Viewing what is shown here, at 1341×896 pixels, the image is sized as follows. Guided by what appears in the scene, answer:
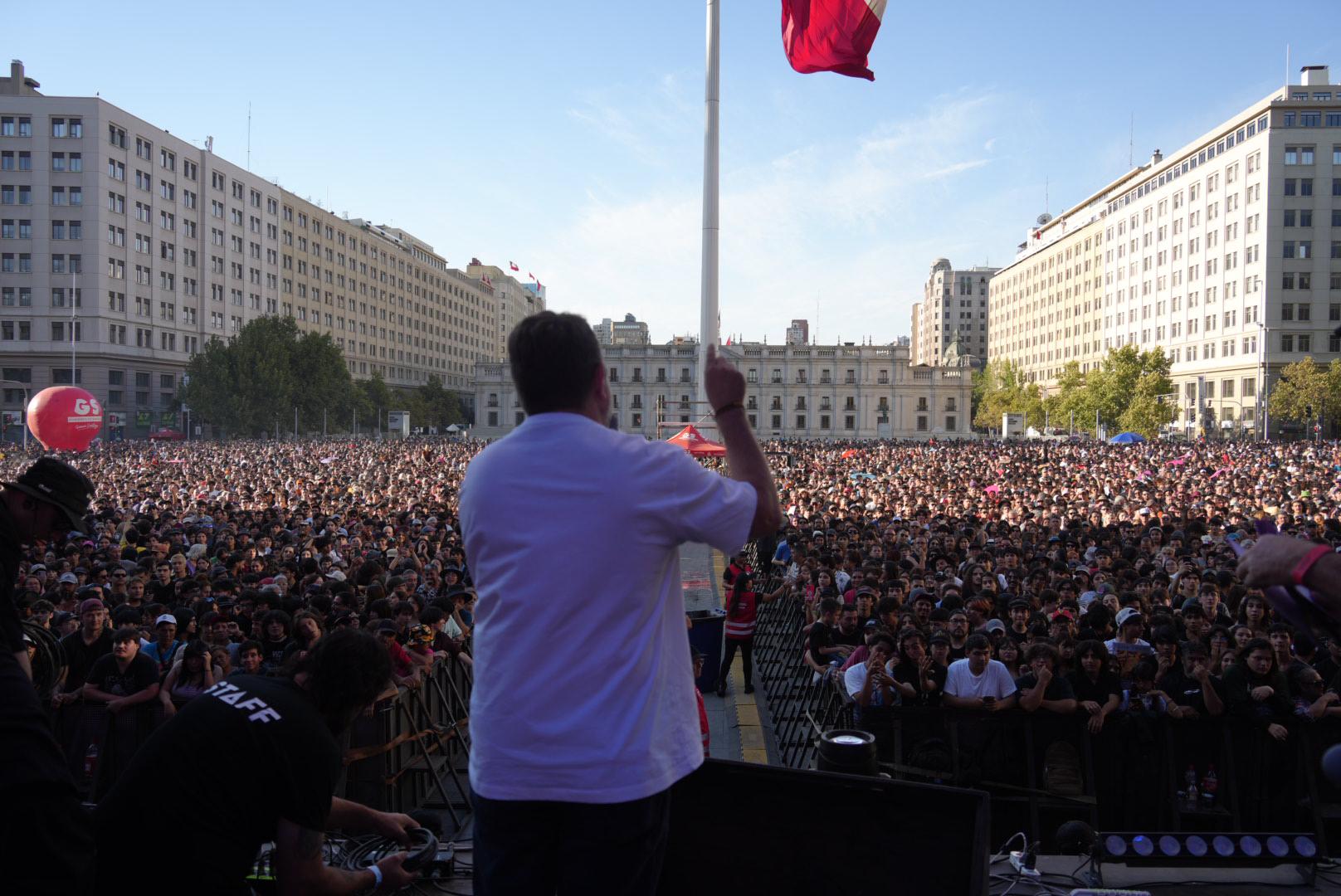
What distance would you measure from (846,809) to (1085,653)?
4521 millimetres

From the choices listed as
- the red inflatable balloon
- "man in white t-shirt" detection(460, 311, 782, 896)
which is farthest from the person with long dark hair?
the red inflatable balloon

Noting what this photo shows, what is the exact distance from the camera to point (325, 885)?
2639 mm

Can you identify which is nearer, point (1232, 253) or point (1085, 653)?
point (1085, 653)

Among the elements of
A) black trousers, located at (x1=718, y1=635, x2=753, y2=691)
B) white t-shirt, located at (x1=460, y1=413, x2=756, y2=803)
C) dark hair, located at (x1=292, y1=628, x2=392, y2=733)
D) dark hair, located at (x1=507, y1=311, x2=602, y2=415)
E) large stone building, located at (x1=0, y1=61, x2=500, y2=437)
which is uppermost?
large stone building, located at (x1=0, y1=61, x2=500, y2=437)

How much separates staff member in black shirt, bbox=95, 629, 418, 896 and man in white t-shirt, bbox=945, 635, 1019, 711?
5.01 m

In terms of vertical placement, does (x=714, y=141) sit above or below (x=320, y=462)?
above

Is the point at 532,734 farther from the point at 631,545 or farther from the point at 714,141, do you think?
the point at 714,141

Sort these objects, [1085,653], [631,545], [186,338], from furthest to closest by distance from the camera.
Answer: [186,338] → [1085,653] → [631,545]

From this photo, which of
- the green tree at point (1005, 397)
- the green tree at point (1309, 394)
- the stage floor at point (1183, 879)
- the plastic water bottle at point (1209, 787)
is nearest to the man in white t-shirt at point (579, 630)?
the stage floor at point (1183, 879)

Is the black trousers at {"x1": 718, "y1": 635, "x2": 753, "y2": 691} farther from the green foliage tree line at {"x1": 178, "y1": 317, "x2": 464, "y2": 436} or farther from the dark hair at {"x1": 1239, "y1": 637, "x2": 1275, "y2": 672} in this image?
the green foliage tree line at {"x1": 178, "y1": 317, "x2": 464, "y2": 436}

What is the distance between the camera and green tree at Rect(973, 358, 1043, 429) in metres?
93.2

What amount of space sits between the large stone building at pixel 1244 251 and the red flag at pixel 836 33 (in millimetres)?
60924

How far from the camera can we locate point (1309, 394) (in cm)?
5369

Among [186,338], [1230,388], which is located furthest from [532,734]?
[1230,388]
